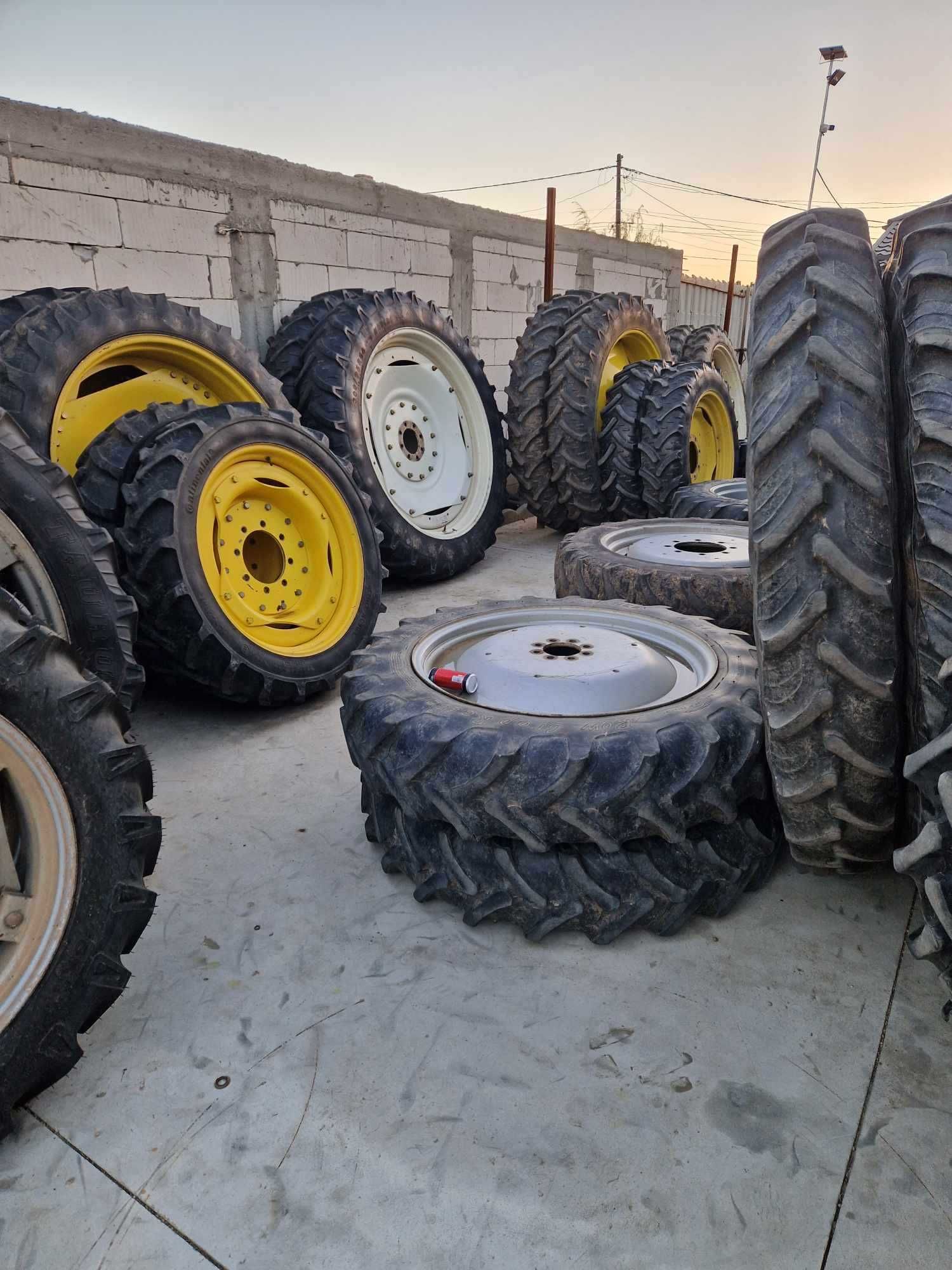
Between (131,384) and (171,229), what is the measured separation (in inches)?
52.5

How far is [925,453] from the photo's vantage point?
1.30 metres

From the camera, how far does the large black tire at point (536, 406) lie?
5.18 meters

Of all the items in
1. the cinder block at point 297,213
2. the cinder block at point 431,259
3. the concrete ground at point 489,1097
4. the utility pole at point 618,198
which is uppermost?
the utility pole at point 618,198

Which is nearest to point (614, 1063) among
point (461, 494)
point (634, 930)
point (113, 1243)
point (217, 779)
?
point (634, 930)

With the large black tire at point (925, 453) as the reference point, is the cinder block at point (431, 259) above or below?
above

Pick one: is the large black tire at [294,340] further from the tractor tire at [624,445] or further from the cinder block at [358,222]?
the tractor tire at [624,445]

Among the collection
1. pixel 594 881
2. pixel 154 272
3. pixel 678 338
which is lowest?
pixel 594 881

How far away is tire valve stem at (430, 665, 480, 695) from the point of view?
205cm

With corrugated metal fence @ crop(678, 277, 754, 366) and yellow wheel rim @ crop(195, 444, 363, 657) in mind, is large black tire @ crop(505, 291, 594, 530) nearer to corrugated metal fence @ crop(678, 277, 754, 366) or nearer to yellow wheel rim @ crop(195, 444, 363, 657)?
yellow wheel rim @ crop(195, 444, 363, 657)

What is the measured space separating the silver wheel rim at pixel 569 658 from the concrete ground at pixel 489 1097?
531 millimetres

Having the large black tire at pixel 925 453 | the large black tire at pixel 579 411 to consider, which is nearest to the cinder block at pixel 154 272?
the large black tire at pixel 579 411

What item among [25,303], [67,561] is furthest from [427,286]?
[67,561]

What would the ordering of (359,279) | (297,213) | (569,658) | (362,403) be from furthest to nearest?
(359,279) < (297,213) < (362,403) < (569,658)

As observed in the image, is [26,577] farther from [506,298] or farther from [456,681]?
[506,298]
